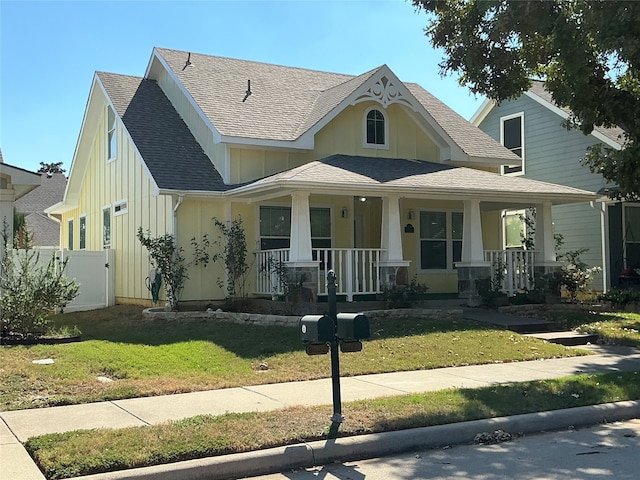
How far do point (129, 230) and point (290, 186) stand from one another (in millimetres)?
6662

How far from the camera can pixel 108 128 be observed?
1977 centimetres

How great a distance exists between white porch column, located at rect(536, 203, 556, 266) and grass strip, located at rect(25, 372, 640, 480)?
8.35 meters

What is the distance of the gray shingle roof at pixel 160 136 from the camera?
1563cm

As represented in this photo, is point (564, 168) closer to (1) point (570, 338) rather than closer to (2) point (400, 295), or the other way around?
(2) point (400, 295)

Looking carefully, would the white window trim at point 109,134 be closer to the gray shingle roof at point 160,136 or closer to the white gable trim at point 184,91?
the gray shingle roof at point 160,136

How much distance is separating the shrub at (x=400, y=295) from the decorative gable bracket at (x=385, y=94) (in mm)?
4971

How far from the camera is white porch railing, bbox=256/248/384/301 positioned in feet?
47.9

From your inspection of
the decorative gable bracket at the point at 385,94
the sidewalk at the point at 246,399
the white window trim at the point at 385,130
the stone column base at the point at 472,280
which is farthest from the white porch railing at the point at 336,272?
the sidewalk at the point at 246,399

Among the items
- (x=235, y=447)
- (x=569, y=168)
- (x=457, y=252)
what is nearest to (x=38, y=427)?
(x=235, y=447)

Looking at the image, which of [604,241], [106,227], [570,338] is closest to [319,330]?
[570,338]

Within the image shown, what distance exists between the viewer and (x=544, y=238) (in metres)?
16.8

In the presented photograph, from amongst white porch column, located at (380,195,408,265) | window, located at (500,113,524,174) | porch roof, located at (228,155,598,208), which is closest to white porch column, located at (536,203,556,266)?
porch roof, located at (228,155,598,208)

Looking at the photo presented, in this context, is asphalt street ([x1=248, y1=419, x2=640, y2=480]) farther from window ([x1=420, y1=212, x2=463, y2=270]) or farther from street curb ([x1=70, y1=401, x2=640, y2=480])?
window ([x1=420, y1=212, x2=463, y2=270])

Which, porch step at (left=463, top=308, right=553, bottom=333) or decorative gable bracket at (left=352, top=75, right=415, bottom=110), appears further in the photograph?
decorative gable bracket at (left=352, top=75, right=415, bottom=110)
